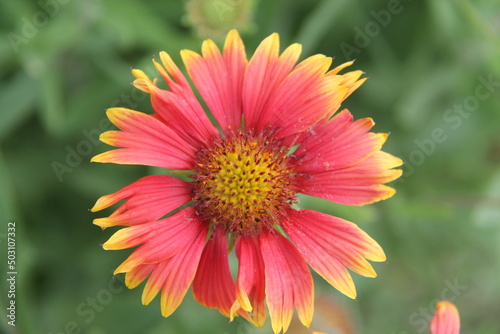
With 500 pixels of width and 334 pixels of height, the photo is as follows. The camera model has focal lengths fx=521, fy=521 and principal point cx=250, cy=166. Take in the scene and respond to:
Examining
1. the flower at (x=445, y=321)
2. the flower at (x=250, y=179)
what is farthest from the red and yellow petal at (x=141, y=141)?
the flower at (x=445, y=321)

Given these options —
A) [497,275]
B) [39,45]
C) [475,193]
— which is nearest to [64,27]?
[39,45]

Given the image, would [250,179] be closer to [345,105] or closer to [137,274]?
[137,274]

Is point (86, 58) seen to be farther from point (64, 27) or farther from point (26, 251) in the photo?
point (26, 251)

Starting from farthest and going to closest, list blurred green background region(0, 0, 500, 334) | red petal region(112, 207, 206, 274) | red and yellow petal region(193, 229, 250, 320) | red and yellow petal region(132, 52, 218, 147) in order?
blurred green background region(0, 0, 500, 334), red and yellow petal region(193, 229, 250, 320), red and yellow petal region(132, 52, 218, 147), red petal region(112, 207, 206, 274)

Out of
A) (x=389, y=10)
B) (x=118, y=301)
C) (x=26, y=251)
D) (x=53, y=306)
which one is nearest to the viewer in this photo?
(x=26, y=251)

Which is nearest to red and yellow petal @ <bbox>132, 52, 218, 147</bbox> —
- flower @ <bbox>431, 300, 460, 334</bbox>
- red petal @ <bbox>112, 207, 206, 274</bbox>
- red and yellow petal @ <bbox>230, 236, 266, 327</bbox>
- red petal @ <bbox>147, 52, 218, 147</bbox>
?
red petal @ <bbox>147, 52, 218, 147</bbox>

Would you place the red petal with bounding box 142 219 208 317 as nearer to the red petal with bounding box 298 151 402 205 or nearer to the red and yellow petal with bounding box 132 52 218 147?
the red and yellow petal with bounding box 132 52 218 147
